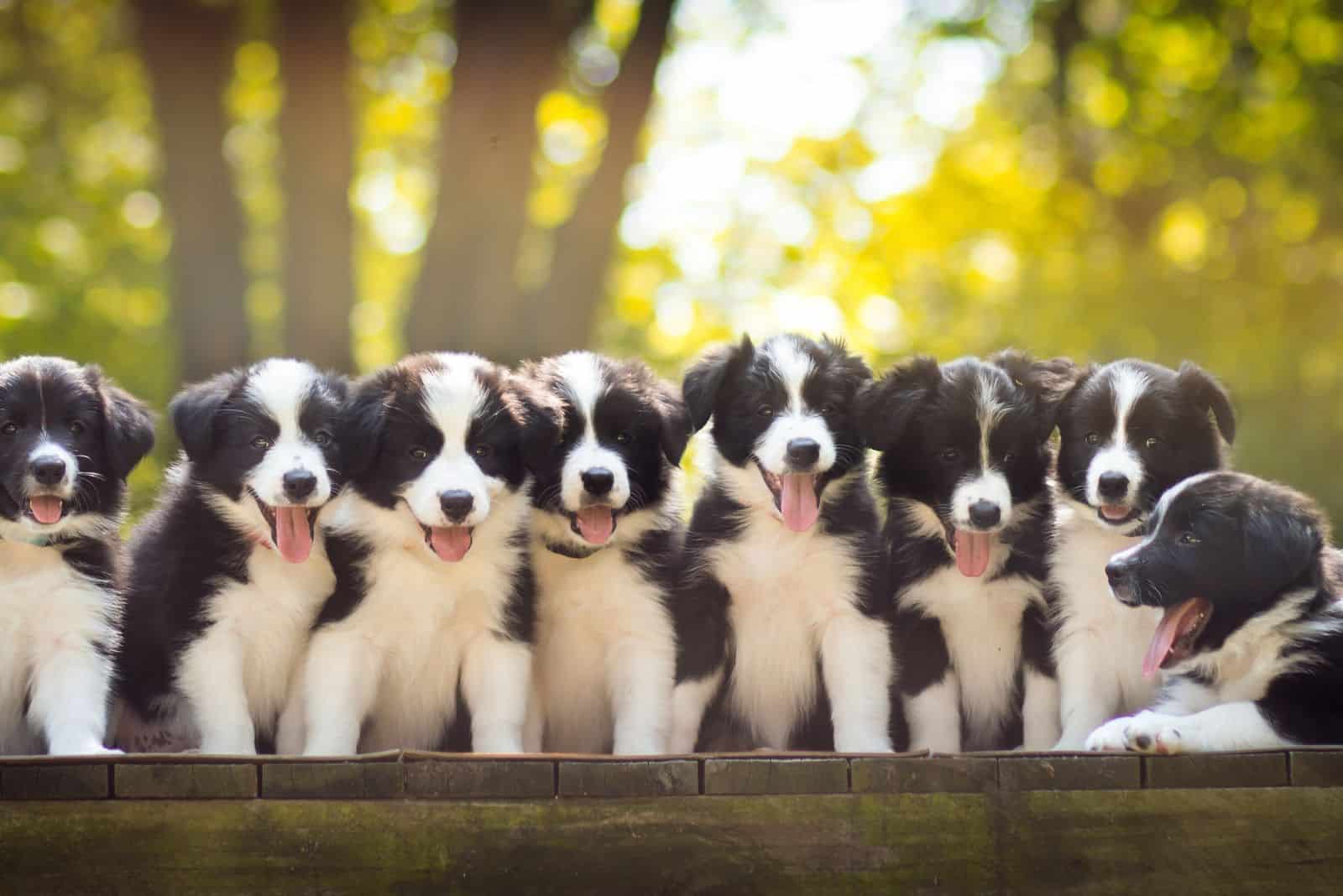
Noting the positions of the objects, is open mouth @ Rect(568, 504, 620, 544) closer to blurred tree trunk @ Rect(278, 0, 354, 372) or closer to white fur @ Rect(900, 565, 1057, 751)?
white fur @ Rect(900, 565, 1057, 751)

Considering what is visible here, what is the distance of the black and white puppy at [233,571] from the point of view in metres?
5.47

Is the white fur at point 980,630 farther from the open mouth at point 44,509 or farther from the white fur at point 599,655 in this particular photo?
the open mouth at point 44,509

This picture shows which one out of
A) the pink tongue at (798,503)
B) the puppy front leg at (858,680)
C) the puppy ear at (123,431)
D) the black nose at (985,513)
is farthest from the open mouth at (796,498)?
the puppy ear at (123,431)

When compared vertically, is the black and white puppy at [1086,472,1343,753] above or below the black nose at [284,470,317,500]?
below

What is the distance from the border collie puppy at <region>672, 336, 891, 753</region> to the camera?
18.9 feet

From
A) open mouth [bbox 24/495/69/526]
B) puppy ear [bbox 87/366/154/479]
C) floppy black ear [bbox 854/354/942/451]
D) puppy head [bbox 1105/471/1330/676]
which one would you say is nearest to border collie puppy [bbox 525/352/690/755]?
floppy black ear [bbox 854/354/942/451]

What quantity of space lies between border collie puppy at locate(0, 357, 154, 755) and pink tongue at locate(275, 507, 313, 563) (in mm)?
615

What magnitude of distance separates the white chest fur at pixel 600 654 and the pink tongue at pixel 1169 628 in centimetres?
184

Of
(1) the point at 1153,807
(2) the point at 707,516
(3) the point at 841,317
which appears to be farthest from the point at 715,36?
(1) the point at 1153,807

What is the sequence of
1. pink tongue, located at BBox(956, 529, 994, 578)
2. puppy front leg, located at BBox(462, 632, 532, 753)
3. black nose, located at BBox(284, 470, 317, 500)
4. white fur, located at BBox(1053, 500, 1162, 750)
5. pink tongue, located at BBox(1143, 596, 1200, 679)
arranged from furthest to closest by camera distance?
pink tongue, located at BBox(956, 529, 994, 578) < puppy front leg, located at BBox(462, 632, 532, 753) < white fur, located at BBox(1053, 500, 1162, 750) < black nose, located at BBox(284, 470, 317, 500) < pink tongue, located at BBox(1143, 596, 1200, 679)

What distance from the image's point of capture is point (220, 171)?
501 inches

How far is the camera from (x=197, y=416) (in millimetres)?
5598

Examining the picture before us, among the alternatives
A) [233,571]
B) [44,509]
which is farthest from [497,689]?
[44,509]

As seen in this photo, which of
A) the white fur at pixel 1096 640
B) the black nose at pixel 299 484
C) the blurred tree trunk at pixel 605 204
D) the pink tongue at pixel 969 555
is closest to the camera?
the black nose at pixel 299 484
